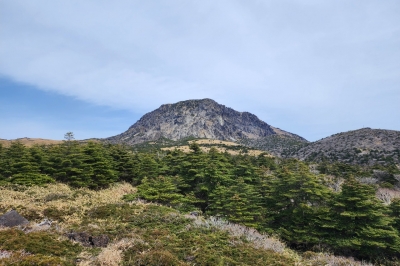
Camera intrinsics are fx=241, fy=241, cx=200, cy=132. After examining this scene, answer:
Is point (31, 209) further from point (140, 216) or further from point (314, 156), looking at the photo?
point (314, 156)

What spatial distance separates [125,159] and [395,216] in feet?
94.5

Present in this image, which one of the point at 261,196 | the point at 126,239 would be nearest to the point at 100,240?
the point at 126,239

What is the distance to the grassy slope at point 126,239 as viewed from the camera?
934cm

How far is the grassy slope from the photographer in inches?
368

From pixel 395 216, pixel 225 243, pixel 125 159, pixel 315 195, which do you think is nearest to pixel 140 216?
pixel 225 243

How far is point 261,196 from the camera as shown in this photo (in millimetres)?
23453

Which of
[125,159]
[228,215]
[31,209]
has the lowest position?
[228,215]

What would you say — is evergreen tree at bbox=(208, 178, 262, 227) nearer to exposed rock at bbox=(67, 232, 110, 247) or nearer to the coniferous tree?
exposed rock at bbox=(67, 232, 110, 247)

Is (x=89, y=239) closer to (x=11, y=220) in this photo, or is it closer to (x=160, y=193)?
(x=11, y=220)

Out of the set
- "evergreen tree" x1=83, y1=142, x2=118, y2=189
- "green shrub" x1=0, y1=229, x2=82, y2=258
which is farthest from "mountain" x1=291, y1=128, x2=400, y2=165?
"green shrub" x1=0, y1=229, x2=82, y2=258

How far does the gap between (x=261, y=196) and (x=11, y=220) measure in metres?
19.3

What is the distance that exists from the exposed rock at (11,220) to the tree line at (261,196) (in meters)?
8.82

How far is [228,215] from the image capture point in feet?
64.7

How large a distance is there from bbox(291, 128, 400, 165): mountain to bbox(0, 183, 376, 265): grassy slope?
8044 cm
